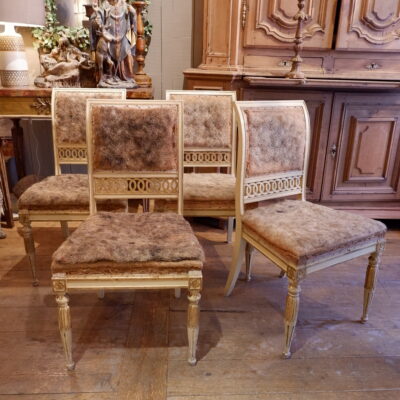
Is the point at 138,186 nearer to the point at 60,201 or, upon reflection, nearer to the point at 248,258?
the point at 60,201

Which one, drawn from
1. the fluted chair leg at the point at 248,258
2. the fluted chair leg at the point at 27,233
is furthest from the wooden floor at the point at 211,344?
the fluted chair leg at the point at 27,233

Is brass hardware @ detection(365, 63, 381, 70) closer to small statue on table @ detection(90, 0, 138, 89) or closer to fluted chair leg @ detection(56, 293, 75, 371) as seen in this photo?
small statue on table @ detection(90, 0, 138, 89)

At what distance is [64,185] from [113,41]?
3.45 feet

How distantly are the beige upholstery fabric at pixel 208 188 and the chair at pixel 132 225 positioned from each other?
0.20 metres

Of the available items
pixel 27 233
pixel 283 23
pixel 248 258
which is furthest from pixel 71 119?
pixel 283 23

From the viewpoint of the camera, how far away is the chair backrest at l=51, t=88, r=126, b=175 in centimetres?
216

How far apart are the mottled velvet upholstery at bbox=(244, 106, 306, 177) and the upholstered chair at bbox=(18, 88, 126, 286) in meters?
0.68

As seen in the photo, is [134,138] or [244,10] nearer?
[134,138]

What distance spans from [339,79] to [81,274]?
1.98m

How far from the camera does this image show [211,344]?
165 centimetres

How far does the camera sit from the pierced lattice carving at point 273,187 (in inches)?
68.0

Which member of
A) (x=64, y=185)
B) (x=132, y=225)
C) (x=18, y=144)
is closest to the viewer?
(x=132, y=225)

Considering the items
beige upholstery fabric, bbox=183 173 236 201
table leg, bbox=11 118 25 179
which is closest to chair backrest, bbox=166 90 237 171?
beige upholstery fabric, bbox=183 173 236 201

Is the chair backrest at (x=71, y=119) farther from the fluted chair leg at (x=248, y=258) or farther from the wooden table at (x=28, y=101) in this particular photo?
the fluted chair leg at (x=248, y=258)
